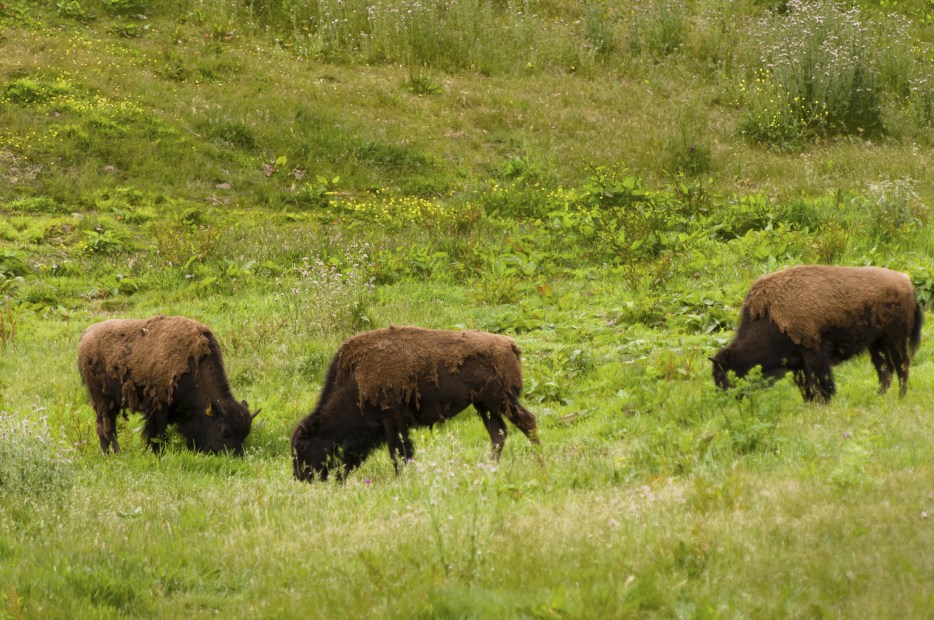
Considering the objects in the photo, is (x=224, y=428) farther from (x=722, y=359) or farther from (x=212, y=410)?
(x=722, y=359)

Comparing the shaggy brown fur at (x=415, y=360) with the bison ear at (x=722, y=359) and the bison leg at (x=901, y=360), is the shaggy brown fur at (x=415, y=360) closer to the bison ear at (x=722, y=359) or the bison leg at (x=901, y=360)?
the bison ear at (x=722, y=359)

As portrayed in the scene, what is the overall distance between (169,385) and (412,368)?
9.08ft

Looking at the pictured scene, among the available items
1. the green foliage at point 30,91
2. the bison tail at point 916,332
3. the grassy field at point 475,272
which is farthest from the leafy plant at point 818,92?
the green foliage at point 30,91

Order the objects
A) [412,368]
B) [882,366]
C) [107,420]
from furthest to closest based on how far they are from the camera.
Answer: [107,420] → [882,366] → [412,368]

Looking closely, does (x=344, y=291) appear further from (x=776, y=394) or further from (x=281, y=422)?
(x=776, y=394)

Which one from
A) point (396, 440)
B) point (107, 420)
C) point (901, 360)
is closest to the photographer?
point (396, 440)

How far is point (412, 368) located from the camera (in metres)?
9.11

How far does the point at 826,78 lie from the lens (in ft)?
72.7

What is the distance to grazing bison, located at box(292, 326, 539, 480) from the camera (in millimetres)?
9125

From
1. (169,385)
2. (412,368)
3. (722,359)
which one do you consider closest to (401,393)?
(412,368)

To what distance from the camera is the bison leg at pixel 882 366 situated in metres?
9.84

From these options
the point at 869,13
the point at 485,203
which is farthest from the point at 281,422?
the point at 869,13

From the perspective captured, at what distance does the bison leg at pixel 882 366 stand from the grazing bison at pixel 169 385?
6202 mm

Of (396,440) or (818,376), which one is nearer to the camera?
(396,440)
